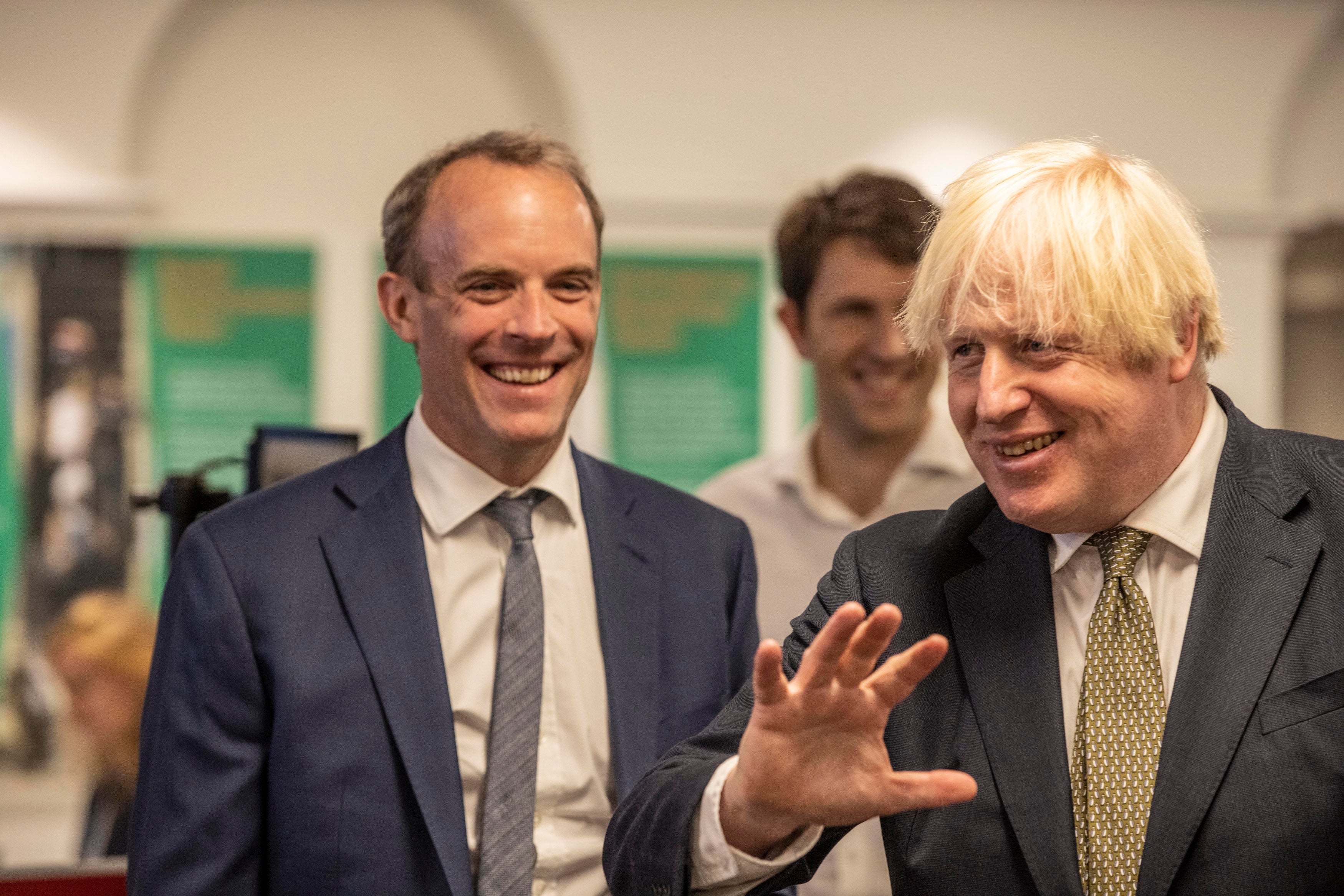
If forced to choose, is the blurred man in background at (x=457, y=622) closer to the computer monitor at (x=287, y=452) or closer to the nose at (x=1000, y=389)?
the computer monitor at (x=287, y=452)

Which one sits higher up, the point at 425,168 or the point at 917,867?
the point at 425,168

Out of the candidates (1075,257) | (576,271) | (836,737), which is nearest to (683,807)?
(836,737)

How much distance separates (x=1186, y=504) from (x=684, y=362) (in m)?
4.52

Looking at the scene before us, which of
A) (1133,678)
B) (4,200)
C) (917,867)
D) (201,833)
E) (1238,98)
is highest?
(1238,98)

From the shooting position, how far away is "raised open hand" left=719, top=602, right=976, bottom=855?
1.26 meters

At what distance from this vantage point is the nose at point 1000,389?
4.62ft

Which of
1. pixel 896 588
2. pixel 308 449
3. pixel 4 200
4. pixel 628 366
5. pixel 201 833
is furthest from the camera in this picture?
pixel 628 366

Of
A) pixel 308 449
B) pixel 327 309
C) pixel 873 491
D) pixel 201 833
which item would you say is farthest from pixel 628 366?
pixel 201 833

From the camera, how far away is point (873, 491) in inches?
116

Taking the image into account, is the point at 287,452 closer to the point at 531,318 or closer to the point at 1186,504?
the point at 531,318

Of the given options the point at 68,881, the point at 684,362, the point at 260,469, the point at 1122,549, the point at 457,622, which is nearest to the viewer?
the point at 1122,549

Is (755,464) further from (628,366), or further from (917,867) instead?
(628,366)

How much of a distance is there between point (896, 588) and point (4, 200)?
16.9 feet

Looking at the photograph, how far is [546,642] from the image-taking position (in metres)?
1.98
